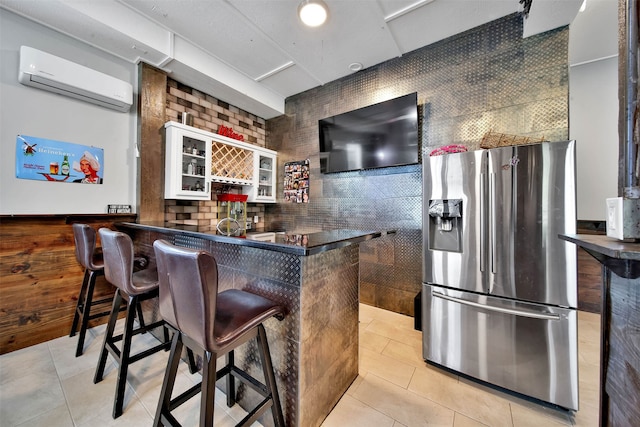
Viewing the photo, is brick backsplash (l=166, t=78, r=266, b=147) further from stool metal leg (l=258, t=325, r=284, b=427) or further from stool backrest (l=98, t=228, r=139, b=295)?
stool metal leg (l=258, t=325, r=284, b=427)

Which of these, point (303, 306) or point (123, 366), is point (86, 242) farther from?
point (303, 306)

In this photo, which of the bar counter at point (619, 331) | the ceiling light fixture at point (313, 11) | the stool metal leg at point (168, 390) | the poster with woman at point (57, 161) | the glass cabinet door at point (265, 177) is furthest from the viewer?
the glass cabinet door at point (265, 177)

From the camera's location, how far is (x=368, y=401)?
1.53m

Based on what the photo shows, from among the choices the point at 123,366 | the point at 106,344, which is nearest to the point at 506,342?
the point at 123,366

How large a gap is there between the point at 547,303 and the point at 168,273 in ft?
7.10

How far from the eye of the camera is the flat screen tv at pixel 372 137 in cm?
270

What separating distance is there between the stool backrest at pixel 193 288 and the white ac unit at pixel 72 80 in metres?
2.35

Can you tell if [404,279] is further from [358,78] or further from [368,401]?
[358,78]

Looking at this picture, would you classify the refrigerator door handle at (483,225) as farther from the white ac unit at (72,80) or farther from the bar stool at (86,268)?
the white ac unit at (72,80)

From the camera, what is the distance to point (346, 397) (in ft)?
5.11

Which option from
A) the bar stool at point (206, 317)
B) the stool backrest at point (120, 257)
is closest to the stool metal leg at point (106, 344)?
the stool backrest at point (120, 257)

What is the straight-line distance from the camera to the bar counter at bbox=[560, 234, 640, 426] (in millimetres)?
688

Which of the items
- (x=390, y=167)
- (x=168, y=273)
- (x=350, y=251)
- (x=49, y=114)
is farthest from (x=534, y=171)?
(x=49, y=114)

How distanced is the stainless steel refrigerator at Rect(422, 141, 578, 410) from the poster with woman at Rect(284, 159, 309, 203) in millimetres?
2098
